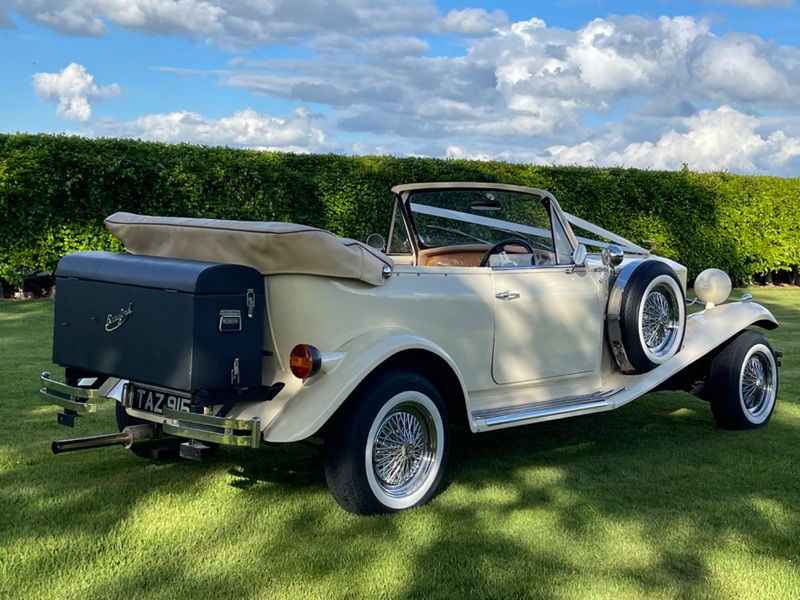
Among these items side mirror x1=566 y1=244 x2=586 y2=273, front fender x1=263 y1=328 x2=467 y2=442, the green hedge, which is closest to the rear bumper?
front fender x1=263 y1=328 x2=467 y2=442

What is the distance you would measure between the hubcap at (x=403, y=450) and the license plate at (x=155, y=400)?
3.03ft

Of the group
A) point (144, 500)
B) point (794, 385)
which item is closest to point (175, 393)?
point (144, 500)

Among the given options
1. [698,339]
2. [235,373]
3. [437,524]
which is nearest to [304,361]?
[235,373]

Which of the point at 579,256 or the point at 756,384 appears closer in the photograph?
the point at 579,256

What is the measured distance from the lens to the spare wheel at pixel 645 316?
5.39 m

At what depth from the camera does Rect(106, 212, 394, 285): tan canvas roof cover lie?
396cm

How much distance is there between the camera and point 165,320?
12.6ft

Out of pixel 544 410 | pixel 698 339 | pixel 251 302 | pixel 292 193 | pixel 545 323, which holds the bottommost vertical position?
pixel 544 410

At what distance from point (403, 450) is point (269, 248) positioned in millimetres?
1196

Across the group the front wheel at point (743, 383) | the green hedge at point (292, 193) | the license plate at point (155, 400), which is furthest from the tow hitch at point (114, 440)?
the green hedge at point (292, 193)

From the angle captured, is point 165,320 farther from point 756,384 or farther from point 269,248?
point 756,384

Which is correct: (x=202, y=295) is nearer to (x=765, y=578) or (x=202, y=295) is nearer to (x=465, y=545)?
(x=465, y=545)

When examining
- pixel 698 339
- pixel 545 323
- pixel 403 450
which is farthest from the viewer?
pixel 698 339

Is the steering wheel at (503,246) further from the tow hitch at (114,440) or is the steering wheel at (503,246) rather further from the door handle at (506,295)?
the tow hitch at (114,440)
